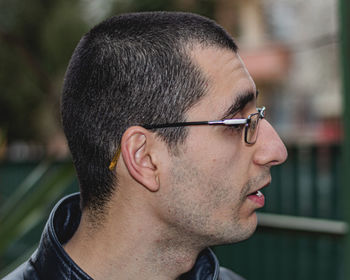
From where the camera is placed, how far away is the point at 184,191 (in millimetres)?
1765

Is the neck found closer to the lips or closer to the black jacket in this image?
the black jacket

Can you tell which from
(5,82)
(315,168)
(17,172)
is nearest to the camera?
(315,168)

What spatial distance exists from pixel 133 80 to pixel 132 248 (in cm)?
53

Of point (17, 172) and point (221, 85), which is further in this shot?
point (17, 172)

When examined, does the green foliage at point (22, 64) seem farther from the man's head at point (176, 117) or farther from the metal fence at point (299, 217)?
the man's head at point (176, 117)

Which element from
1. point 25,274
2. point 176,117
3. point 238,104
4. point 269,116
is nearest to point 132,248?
point 25,274

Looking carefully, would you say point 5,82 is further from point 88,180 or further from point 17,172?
point 88,180

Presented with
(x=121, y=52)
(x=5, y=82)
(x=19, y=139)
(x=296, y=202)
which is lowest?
(x=19, y=139)

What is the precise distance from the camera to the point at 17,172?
7.56m

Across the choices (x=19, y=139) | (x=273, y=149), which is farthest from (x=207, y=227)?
(x=19, y=139)

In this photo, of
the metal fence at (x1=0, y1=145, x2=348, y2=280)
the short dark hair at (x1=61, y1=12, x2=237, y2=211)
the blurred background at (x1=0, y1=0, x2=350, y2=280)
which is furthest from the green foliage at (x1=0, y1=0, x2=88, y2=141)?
the short dark hair at (x1=61, y1=12, x2=237, y2=211)

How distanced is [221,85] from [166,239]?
0.52 m

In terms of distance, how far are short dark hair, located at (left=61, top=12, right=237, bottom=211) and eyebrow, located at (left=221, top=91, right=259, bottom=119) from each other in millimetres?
99

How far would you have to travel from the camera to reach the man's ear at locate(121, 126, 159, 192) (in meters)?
1.75
